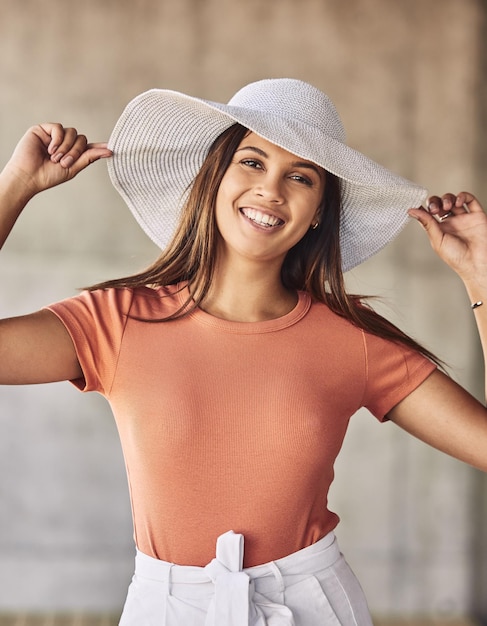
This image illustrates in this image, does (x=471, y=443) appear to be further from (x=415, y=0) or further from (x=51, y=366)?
(x=415, y=0)

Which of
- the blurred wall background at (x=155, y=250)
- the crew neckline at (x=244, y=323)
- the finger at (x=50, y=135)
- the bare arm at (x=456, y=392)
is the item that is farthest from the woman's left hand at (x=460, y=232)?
the blurred wall background at (x=155, y=250)

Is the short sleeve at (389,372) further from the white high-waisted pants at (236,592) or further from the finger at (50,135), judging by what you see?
the finger at (50,135)

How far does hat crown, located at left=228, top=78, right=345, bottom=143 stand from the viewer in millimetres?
1890

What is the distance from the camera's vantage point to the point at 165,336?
180 cm

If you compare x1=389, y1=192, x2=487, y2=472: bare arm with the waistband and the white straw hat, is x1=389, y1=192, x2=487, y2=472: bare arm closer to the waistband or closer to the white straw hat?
the white straw hat

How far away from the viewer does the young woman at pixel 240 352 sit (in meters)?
1.72

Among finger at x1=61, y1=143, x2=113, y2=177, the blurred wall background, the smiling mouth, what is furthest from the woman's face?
the blurred wall background

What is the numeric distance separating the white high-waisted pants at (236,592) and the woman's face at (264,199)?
0.59 m

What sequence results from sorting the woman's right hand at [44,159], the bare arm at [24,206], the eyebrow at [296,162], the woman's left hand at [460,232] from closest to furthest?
1. the bare arm at [24,206]
2. the woman's right hand at [44,159]
3. the eyebrow at [296,162]
4. the woman's left hand at [460,232]

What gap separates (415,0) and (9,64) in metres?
2.03

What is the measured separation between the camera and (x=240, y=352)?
182cm

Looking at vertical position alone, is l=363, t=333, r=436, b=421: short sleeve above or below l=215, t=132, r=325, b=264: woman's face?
below

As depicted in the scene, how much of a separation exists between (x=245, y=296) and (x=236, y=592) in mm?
610

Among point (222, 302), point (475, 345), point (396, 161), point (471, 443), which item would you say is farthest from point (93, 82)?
point (471, 443)
